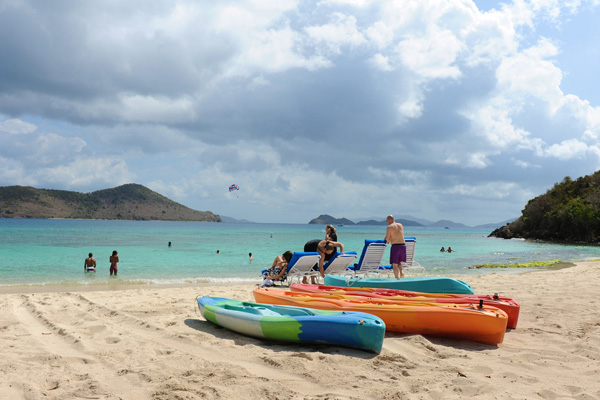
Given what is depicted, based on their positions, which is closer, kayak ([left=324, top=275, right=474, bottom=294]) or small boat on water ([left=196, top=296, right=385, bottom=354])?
small boat on water ([left=196, top=296, right=385, bottom=354])

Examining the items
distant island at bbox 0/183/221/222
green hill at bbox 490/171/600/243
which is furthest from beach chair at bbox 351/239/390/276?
distant island at bbox 0/183/221/222

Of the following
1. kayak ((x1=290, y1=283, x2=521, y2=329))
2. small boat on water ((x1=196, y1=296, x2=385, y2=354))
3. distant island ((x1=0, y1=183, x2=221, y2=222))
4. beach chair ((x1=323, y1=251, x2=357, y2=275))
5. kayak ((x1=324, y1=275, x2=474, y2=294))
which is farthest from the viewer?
distant island ((x1=0, y1=183, x2=221, y2=222))

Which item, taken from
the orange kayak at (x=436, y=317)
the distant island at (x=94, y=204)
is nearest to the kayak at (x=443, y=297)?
the orange kayak at (x=436, y=317)

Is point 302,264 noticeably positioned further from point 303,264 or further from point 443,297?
point 443,297

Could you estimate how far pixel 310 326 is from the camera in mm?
4449

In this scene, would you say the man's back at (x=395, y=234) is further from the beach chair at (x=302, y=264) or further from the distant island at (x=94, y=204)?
the distant island at (x=94, y=204)

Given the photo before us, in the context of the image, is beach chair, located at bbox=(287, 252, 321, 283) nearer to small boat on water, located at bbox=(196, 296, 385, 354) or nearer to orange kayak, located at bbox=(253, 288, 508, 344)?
orange kayak, located at bbox=(253, 288, 508, 344)

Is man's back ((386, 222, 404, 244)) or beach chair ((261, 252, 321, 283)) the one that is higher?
man's back ((386, 222, 404, 244))

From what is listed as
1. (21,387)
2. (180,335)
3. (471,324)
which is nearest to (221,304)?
(180,335)

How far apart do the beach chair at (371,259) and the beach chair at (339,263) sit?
243mm

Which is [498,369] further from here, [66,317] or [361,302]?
[66,317]

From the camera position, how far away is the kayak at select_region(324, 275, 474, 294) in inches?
295

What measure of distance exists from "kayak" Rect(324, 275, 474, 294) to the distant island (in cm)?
12777

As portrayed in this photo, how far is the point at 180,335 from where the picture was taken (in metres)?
4.81
